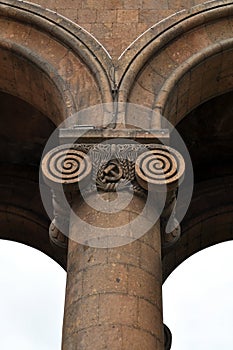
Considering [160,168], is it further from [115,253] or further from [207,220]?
[207,220]

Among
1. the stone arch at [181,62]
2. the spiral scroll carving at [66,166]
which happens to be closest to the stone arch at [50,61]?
the stone arch at [181,62]

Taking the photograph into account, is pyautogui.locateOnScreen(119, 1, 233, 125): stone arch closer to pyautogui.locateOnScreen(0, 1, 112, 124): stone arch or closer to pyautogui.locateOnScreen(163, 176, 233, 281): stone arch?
pyautogui.locateOnScreen(0, 1, 112, 124): stone arch

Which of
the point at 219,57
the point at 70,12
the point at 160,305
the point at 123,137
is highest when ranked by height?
the point at 70,12

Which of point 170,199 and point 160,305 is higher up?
point 170,199

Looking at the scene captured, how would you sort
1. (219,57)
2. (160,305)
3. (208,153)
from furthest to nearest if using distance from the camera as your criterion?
(208,153) → (219,57) → (160,305)

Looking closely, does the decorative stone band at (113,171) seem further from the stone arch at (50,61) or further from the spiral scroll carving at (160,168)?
the stone arch at (50,61)

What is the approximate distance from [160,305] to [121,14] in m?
4.17

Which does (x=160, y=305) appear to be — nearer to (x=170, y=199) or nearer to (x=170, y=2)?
(x=170, y=199)

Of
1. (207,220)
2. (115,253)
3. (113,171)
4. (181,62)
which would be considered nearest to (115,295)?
(115,253)

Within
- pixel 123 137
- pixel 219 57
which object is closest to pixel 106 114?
pixel 123 137

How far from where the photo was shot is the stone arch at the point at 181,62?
9266mm

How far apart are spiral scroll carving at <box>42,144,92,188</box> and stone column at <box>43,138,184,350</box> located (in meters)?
0.02

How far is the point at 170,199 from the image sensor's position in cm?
841

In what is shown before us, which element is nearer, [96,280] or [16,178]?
[96,280]
